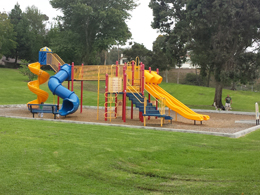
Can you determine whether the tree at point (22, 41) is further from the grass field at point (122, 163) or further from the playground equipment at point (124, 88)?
the grass field at point (122, 163)

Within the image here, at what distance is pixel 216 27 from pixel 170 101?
1349 centimetres

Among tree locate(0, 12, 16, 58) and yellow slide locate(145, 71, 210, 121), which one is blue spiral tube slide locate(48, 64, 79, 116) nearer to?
yellow slide locate(145, 71, 210, 121)

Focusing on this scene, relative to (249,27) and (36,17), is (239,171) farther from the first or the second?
(36,17)

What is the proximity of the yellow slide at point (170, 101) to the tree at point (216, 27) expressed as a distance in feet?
34.2

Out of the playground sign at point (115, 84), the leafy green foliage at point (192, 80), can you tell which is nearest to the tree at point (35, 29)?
the leafy green foliage at point (192, 80)

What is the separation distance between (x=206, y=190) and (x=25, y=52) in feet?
230

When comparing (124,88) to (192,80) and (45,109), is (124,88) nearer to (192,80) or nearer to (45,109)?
(45,109)

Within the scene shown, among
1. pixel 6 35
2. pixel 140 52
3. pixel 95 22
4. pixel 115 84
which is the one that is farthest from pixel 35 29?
pixel 115 84

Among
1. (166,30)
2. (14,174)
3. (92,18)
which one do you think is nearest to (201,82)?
(92,18)

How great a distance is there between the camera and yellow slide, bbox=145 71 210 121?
58.8ft

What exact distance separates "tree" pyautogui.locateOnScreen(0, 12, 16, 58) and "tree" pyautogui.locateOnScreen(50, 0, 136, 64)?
17485mm

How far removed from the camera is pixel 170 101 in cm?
1866

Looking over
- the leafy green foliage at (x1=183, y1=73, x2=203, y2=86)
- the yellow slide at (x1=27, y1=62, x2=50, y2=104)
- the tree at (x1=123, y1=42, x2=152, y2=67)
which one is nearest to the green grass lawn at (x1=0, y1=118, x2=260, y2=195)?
the yellow slide at (x1=27, y1=62, x2=50, y2=104)

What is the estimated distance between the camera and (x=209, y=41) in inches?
1186
